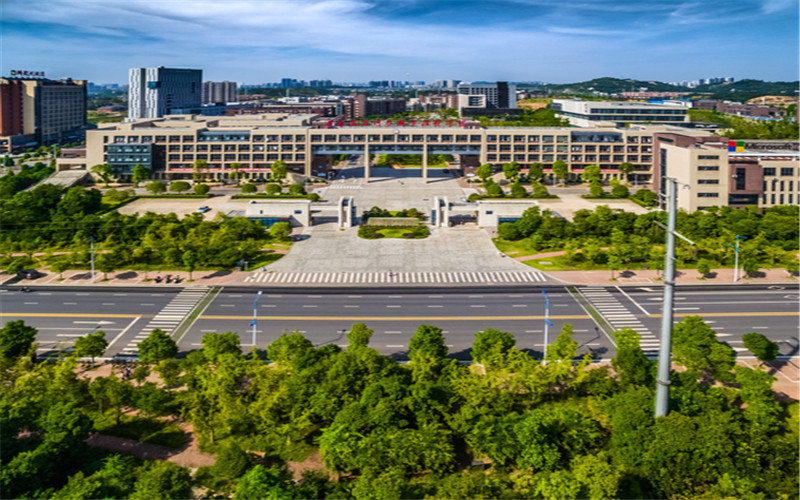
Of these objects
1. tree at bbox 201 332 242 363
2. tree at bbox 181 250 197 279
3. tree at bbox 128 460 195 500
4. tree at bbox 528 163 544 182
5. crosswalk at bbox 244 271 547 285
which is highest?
tree at bbox 528 163 544 182

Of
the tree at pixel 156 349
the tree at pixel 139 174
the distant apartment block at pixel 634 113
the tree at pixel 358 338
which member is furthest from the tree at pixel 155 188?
the distant apartment block at pixel 634 113

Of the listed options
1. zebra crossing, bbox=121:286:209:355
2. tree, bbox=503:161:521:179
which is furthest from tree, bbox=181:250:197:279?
tree, bbox=503:161:521:179

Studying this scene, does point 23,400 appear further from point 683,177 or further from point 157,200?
point 683,177

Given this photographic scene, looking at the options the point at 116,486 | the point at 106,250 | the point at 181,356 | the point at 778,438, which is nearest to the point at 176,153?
the point at 106,250

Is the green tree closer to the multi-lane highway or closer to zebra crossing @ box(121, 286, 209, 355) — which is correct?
the multi-lane highway

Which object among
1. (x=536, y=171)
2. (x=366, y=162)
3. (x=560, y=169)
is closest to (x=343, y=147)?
(x=366, y=162)
